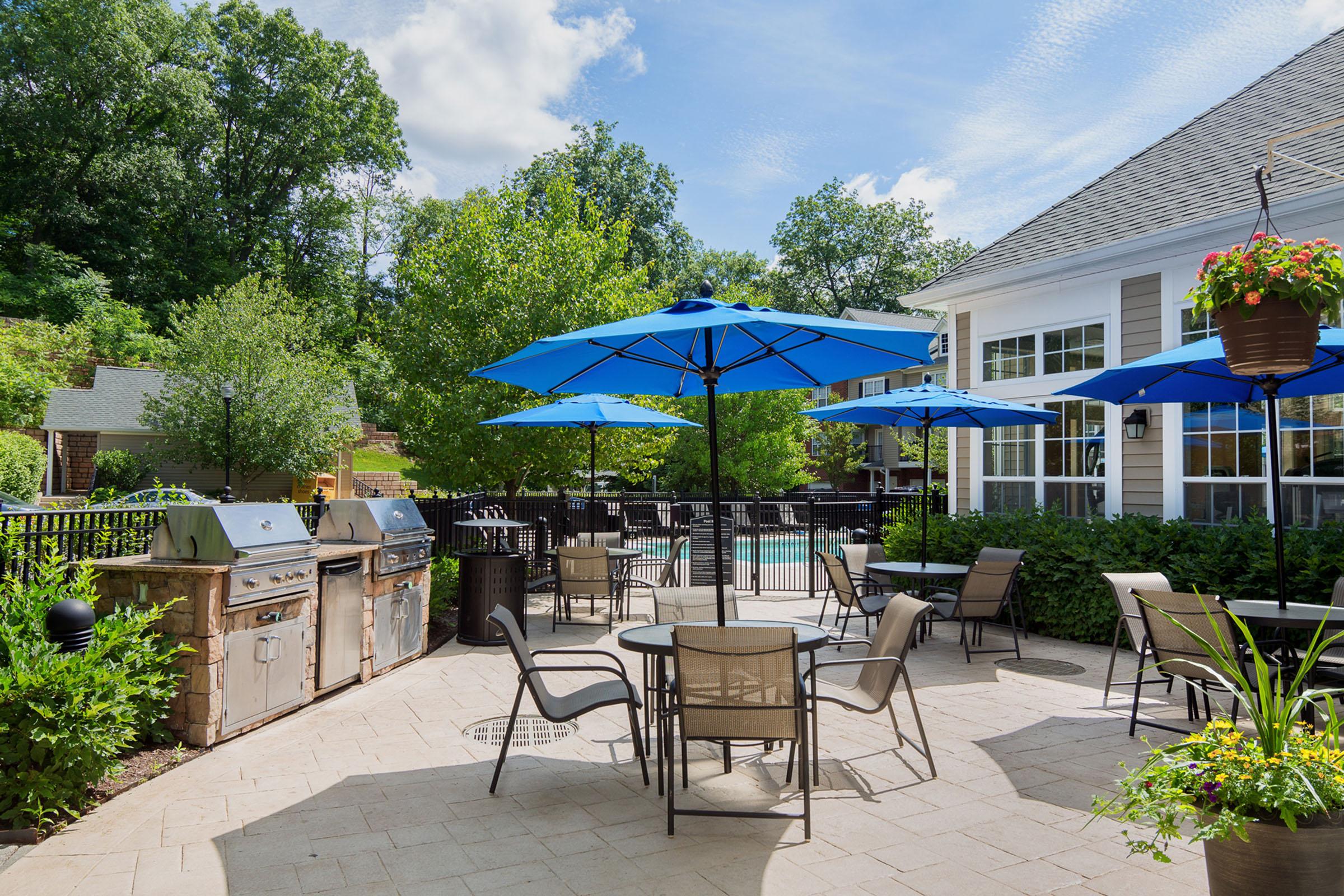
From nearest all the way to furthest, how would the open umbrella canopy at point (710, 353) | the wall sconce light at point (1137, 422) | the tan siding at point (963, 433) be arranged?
the open umbrella canopy at point (710, 353) → the wall sconce light at point (1137, 422) → the tan siding at point (963, 433)

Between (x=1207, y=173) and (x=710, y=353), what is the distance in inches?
325

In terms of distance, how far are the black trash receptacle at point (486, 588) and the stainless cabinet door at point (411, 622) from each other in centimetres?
58

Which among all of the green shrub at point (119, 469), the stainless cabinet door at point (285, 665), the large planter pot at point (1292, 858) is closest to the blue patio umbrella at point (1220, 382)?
the large planter pot at point (1292, 858)

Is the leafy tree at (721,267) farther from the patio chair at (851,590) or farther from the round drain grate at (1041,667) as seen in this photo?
the round drain grate at (1041,667)

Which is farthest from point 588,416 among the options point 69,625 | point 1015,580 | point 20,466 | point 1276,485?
point 20,466

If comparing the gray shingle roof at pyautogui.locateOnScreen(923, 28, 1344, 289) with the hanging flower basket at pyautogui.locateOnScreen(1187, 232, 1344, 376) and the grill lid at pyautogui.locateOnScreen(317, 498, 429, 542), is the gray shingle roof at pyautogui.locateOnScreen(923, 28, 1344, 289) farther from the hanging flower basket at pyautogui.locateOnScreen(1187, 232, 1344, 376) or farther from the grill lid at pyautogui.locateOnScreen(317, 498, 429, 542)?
the grill lid at pyautogui.locateOnScreen(317, 498, 429, 542)

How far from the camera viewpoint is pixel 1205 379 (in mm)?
6281

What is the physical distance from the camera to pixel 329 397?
25.2 m

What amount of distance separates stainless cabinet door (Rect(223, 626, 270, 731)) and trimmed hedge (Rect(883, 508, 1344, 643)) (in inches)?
240

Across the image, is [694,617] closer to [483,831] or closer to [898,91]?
[483,831]

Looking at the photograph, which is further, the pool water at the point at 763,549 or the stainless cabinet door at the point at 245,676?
the pool water at the point at 763,549

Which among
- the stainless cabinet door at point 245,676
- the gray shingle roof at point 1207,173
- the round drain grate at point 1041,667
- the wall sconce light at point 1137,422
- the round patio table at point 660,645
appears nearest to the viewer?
the round patio table at point 660,645

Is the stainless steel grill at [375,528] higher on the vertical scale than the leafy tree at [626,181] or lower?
lower

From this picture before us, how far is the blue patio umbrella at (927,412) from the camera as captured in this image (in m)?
7.46
